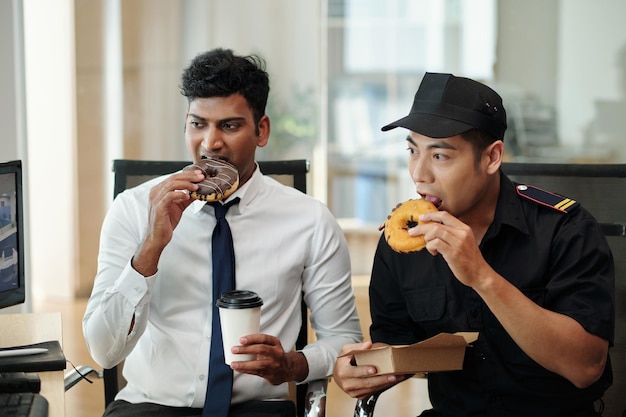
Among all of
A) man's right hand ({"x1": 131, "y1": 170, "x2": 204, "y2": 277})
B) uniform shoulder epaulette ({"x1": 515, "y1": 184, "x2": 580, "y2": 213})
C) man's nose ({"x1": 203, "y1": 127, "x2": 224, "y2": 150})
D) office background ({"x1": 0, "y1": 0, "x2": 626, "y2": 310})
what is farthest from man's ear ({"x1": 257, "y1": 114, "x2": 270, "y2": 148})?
office background ({"x1": 0, "y1": 0, "x2": 626, "y2": 310})

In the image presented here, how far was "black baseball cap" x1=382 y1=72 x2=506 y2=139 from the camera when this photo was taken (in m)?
1.77

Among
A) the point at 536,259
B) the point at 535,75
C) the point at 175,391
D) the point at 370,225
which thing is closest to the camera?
the point at 536,259

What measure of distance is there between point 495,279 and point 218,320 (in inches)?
27.1

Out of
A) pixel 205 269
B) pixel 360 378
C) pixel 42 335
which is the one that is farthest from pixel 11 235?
pixel 360 378

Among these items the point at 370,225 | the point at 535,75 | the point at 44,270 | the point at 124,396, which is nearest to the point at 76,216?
the point at 44,270

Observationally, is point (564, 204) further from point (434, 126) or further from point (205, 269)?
point (205, 269)

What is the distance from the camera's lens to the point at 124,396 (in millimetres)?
2076

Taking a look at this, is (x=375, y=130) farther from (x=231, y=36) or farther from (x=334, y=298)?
(x=334, y=298)

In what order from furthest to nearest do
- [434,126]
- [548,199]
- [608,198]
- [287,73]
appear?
[287,73], [608,198], [548,199], [434,126]

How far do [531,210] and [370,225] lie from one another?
11.7 feet

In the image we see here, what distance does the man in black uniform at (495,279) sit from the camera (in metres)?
1.67

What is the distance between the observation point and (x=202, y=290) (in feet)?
6.84

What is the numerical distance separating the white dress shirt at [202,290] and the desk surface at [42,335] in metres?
0.11

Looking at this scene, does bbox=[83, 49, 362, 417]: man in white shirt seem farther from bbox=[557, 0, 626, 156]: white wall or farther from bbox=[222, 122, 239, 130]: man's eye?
bbox=[557, 0, 626, 156]: white wall
